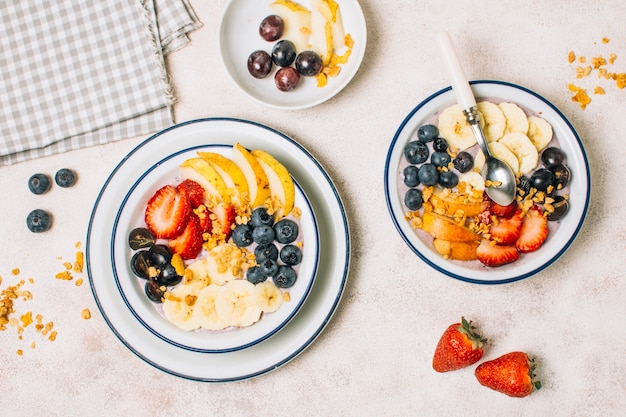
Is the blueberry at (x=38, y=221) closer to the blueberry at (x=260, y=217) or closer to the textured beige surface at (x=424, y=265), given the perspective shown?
the textured beige surface at (x=424, y=265)

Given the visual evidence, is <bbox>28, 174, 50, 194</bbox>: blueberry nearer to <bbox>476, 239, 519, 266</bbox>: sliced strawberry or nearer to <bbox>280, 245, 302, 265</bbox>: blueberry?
<bbox>280, 245, 302, 265</bbox>: blueberry

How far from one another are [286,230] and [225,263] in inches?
6.8

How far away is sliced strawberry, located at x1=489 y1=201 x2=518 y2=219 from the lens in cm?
135

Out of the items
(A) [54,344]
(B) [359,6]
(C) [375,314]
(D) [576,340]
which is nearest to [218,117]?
(B) [359,6]

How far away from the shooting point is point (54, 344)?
4.99 feet

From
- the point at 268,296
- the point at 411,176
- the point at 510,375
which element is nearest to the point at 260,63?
the point at 411,176

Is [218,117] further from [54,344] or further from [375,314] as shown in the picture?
[54,344]

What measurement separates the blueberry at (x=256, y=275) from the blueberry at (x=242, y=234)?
0.22ft

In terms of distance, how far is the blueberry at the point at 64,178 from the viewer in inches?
57.9

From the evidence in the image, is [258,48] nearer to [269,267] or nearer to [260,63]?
[260,63]

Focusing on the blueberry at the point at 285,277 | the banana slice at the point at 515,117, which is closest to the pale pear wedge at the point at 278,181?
the blueberry at the point at 285,277

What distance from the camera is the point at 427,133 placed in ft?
4.44

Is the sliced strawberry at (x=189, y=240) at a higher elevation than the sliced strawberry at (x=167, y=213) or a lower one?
lower

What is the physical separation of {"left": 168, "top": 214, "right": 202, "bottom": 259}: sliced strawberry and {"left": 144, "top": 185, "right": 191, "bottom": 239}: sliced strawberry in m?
0.01
